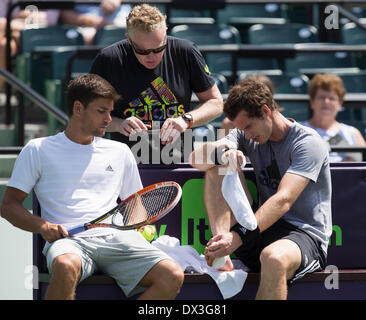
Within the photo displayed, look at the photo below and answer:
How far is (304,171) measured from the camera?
412 cm

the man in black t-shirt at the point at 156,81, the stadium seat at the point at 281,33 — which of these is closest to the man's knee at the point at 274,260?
the man in black t-shirt at the point at 156,81

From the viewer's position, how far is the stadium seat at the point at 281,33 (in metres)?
8.02

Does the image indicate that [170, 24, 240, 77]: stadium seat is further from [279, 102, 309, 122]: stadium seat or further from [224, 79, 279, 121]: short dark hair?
[224, 79, 279, 121]: short dark hair

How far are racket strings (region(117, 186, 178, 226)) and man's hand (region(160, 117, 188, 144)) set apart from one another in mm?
307

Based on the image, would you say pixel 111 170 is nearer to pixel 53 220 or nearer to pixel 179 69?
pixel 53 220

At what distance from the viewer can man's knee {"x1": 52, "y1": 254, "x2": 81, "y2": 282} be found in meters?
3.78

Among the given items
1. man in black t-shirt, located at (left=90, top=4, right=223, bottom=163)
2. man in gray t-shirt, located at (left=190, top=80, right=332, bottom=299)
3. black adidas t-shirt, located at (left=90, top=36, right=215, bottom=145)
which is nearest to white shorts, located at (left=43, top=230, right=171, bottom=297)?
man in gray t-shirt, located at (left=190, top=80, right=332, bottom=299)

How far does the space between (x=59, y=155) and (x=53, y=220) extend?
0.34 meters

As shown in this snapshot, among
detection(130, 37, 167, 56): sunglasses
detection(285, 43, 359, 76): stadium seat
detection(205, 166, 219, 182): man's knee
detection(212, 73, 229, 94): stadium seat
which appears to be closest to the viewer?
detection(205, 166, 219, 182): man's knee

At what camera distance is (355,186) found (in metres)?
4.44

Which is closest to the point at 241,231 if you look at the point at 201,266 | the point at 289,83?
the point at 201,266

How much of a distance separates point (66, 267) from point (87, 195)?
47 centimetres

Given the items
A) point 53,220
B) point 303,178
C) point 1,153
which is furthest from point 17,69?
point 303,178

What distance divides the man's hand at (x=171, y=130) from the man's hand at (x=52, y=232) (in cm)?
74
